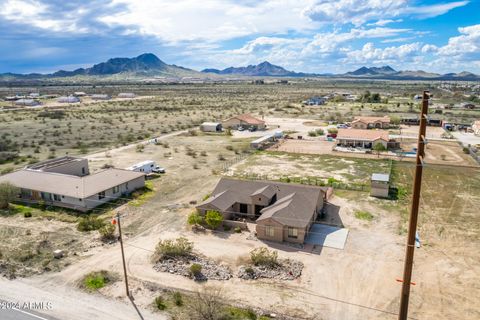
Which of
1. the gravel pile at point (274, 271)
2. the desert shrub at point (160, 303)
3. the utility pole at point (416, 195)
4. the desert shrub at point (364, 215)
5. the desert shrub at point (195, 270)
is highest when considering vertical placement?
the utility pole at point (416, 195)

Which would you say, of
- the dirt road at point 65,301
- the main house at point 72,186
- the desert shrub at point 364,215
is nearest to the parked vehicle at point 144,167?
the main house at point 72,186

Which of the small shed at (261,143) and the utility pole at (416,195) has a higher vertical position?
the utility pole at (416,195)

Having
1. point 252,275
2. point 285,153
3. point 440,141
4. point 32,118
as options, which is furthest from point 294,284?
point 32,118

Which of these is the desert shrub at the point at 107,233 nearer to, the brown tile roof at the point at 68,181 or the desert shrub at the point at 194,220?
the desert shrub at the point at 194,220

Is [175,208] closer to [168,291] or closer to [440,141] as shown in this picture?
[168,291]

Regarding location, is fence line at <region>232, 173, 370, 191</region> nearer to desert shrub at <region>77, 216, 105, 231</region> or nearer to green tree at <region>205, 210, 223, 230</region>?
green tree at <region>205, 210, 223, 230</region>

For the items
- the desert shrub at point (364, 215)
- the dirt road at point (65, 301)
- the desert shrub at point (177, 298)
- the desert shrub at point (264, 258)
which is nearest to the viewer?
the dirt road at point (65, 301)

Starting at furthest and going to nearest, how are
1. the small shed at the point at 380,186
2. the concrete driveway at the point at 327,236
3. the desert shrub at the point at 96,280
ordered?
the small shed at the point at 380,186
the concrete driveway at the point at 327,236
the desert shrub at the point at 96,280
